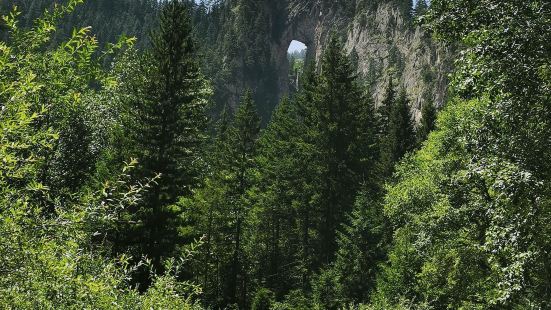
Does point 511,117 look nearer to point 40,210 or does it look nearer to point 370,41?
point 40,210

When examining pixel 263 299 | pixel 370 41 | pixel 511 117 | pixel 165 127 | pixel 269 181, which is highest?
pixel 370 41

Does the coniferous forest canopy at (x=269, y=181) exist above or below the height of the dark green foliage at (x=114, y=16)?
below

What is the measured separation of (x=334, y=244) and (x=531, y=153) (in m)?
29.5

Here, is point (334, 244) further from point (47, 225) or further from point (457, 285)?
point (47, 225)

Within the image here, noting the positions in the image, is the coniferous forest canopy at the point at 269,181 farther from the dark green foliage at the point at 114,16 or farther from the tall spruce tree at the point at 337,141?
the dark green foliage at the point at 114,16

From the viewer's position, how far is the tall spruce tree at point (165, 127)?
2144 cm

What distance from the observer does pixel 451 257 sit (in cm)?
1897

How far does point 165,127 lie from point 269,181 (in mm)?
19722

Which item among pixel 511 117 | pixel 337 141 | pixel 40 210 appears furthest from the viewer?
pixel 337 141

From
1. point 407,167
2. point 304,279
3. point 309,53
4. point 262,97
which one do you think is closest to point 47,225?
point 407,167

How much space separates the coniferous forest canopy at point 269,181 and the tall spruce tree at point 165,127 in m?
0.09

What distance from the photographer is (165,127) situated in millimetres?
23281

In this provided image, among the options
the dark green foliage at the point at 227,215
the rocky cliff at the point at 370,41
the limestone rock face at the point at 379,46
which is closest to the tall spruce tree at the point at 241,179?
the dark green foliage at the point at 227,215

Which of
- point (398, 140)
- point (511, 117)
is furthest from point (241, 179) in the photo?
point (511, 117)
